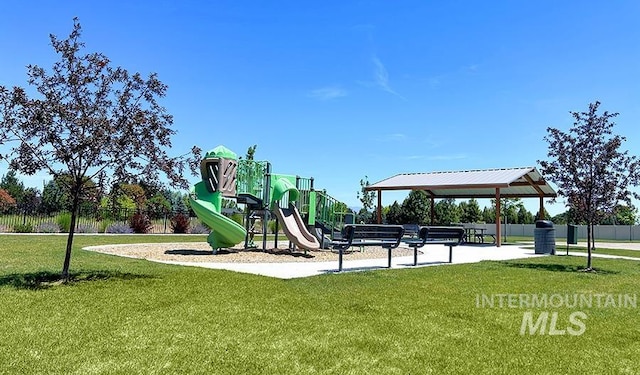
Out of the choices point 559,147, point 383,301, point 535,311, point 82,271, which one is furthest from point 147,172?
point 559,147

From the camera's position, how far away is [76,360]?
3.71 meters

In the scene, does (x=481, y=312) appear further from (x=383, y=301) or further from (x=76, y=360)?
(x=76, y=360)

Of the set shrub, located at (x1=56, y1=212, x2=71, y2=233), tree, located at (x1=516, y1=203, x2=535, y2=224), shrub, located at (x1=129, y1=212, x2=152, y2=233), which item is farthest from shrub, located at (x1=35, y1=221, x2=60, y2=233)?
tree, located at (x1=516, y1=203, x2=535, y2=224)

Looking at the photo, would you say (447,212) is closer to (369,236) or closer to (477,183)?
(477,183)

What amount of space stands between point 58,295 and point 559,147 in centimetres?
1172

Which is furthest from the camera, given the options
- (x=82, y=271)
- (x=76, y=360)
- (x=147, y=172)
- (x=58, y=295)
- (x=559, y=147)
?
(x=559, y=147)

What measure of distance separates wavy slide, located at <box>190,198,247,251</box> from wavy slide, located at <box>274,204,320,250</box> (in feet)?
4.12

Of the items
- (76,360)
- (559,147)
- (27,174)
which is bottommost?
(76,360)

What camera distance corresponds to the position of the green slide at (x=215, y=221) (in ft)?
43.3

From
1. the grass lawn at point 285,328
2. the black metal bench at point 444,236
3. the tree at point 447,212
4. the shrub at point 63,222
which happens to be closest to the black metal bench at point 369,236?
the black metal bench at point 444,236

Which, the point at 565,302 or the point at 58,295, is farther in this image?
the point at 565,302

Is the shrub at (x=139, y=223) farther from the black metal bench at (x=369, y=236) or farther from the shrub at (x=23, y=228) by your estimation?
the black metal bench at (x=369, y=236)

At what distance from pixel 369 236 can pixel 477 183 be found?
14470mm

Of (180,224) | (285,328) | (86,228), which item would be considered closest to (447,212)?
(180,224)
